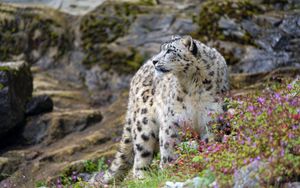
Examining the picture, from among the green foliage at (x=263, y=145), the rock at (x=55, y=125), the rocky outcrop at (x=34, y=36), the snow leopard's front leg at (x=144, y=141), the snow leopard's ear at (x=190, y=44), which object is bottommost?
the rock at (x=55, y=125)

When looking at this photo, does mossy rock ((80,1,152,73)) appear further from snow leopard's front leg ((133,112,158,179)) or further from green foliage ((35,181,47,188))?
snow leopard's front leg ((133,112,158,179))

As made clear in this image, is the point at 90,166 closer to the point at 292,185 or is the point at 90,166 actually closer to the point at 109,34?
the point at 109,34


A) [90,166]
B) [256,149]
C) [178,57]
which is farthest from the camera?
[90,166]

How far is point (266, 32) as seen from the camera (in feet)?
47.4

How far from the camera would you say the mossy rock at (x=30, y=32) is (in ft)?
53.8

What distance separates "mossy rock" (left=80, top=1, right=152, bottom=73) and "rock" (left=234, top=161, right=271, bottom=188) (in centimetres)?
869

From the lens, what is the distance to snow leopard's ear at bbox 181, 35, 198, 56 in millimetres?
9297

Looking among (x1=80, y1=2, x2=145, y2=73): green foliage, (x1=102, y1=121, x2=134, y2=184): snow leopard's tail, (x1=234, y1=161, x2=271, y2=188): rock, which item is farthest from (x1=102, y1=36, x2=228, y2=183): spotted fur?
(x1=80, y1=2, x2=145, y2=73): green foliage

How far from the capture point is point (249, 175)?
644 centimetres

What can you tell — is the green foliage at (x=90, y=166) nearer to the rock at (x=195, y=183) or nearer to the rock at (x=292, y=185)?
the rock at (x=195, y=183)

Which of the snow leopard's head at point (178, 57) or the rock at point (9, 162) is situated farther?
the rock at point (9, 162)

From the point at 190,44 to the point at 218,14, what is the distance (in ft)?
19.3

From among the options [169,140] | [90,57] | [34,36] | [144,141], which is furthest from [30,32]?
[169,140]

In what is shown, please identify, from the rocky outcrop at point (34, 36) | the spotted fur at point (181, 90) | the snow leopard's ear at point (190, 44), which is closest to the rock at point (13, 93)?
the rocky outcrop at point (34, 36)
